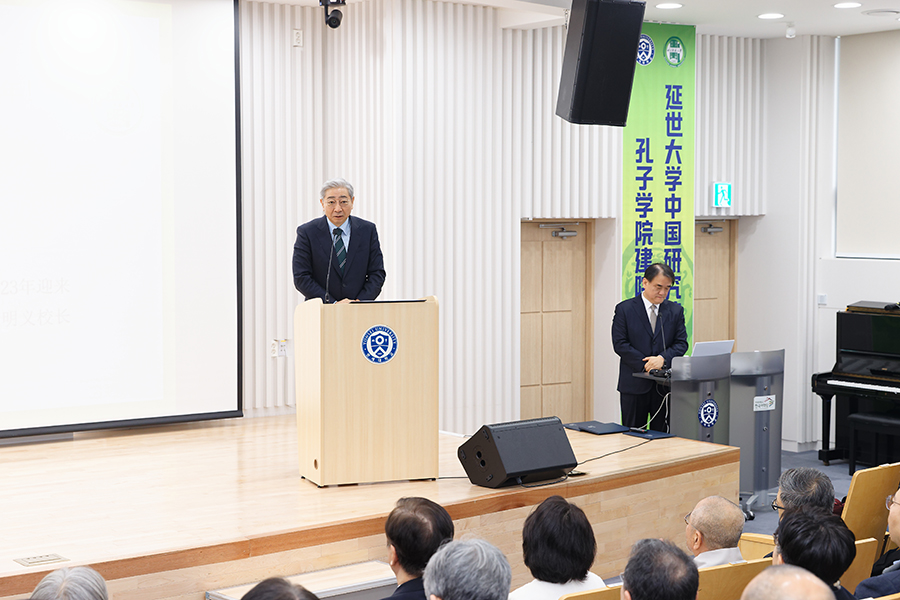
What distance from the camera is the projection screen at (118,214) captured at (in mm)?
6160

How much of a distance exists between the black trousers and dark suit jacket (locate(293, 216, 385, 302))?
7.11 ft

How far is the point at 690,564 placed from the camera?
9.01 ft

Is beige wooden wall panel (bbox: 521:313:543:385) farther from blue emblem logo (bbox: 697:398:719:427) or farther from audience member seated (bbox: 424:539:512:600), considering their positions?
audience member seated (bbox: 424:539:512:600)

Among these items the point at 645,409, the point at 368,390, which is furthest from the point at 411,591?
the point at 645,409

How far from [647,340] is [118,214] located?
3.59m

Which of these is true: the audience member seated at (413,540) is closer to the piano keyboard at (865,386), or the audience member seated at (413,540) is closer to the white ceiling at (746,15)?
the white ceiling at (746,15)

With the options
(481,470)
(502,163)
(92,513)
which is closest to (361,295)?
(481,470)

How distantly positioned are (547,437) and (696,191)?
4.29m

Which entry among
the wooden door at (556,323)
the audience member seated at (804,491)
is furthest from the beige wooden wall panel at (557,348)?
the audience member seated at (804,491)

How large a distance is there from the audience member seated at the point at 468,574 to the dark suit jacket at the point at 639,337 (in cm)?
414

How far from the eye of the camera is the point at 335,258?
5621 millimetres

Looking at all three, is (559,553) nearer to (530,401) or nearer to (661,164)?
(530,401)

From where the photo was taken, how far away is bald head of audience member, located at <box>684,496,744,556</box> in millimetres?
3557

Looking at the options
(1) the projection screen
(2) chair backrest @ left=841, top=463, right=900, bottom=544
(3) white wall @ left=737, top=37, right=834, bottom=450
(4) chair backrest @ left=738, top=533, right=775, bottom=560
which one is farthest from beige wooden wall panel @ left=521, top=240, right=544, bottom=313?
(4) chair backrest @ left=738, top=533, right=775, bottom=560
